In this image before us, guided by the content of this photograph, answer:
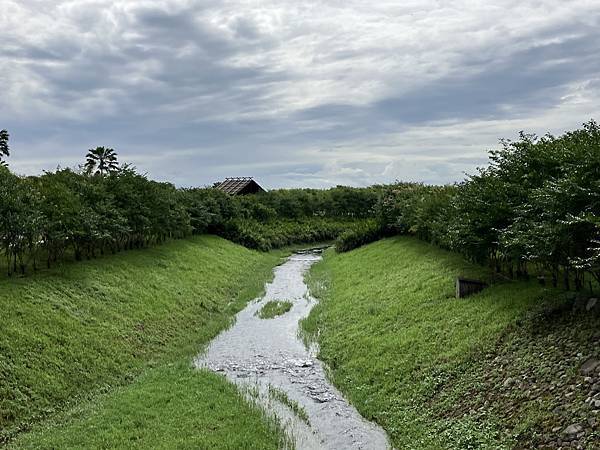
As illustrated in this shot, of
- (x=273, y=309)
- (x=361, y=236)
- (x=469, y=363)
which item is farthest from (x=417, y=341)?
(x=361, y=236)

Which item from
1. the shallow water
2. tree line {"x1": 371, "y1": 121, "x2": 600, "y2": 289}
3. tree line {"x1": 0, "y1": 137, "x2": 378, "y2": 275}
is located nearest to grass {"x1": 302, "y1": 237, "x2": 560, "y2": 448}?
the shallow water

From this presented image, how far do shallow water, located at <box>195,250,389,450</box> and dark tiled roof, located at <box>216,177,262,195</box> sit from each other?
56251 mm

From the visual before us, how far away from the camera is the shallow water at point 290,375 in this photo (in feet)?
44.8

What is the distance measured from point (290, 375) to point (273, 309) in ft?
34.7

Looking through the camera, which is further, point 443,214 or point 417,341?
point 443,214

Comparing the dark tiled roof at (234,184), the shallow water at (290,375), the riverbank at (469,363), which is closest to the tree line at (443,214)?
the riverbank at (469,363)

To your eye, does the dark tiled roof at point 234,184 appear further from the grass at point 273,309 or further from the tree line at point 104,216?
the grass at point 273,309

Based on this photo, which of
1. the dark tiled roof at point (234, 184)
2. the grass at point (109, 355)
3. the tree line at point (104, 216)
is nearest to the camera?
the grass at point (109, 355)

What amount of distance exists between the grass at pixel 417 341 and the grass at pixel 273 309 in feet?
7.26

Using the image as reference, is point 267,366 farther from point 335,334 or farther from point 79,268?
point 79,268

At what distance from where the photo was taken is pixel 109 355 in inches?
723

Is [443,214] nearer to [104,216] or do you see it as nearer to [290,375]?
[290,375]

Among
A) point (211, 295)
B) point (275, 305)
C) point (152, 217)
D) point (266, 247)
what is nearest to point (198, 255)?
point (152, 217)

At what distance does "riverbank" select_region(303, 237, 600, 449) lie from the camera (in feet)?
36.5
